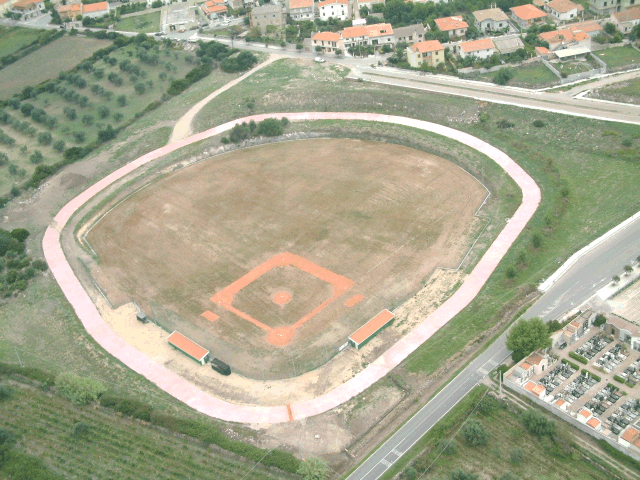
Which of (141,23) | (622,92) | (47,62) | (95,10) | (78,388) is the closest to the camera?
(78,388)

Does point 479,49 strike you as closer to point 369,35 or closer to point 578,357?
point 369,35

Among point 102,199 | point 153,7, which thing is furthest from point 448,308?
point 153,7

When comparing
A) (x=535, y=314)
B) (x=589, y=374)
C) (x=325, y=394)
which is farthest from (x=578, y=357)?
(x=325, y=394)

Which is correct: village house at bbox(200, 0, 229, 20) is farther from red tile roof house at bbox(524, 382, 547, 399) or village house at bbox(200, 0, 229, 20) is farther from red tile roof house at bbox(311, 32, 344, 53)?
red tile roof house at bbox(524, 382, 547, 399)

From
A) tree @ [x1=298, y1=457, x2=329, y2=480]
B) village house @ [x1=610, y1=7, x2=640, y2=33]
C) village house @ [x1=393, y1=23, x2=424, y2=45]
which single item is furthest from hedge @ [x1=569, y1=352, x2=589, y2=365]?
village house @ [x1=393, y1=23, x2=424, y2=45]

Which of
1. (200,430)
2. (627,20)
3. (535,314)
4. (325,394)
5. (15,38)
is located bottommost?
(200,430)

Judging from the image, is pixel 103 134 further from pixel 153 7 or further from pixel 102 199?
pixel 153 7

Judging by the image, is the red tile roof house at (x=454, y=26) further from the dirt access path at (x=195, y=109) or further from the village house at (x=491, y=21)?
the dirt access path at (x=195, y=109)
